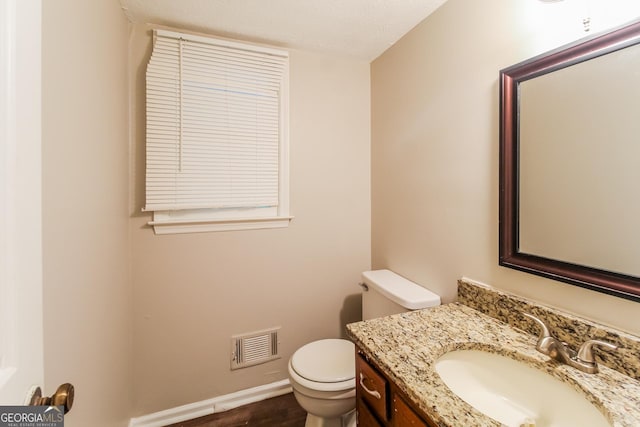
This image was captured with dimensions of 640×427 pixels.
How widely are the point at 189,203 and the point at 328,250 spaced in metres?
0.94

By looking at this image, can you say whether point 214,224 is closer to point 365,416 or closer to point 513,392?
point 365,416

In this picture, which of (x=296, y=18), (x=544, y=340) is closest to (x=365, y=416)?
(x=544, y=340)

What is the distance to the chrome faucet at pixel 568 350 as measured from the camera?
0.78 meters

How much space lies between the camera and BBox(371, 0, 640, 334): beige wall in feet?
3.31

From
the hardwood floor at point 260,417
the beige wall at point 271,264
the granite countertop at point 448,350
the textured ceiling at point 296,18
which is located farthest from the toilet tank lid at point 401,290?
the textured ceiling at point 296,18

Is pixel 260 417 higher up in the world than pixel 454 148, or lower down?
lower down

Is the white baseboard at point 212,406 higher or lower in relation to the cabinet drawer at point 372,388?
lower

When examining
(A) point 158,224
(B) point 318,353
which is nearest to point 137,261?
(A) point 158,224

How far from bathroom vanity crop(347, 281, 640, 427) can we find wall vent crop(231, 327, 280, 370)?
0.87 metres

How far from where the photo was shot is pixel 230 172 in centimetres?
166

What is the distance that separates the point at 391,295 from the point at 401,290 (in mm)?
80

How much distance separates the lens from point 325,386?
4.23 feet

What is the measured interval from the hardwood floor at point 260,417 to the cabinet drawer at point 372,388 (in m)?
0.84

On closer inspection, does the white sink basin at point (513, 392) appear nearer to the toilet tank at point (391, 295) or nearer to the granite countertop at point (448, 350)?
the granite countertop at point (448, 350)
